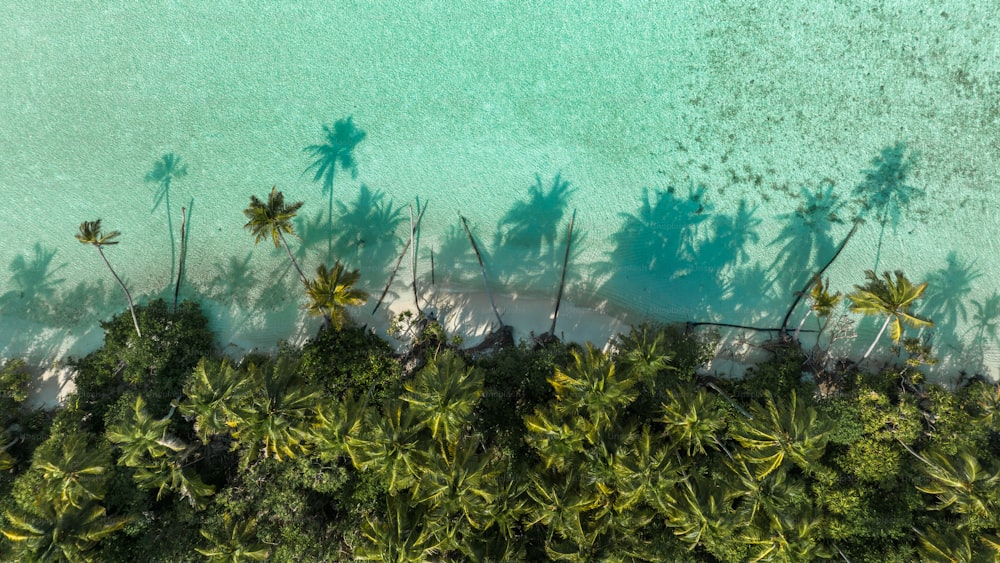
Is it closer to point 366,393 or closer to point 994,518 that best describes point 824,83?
point 994,518

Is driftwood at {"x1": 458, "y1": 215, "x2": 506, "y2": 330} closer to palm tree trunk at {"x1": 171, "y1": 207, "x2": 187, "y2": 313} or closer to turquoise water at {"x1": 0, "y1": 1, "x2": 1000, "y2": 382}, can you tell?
turquoise water at {"x1": 0, "y1": 1, "x2": 1000, "y2": 382}

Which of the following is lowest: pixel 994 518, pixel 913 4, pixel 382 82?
pixel 994 518

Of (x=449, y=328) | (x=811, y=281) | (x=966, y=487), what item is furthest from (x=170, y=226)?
(x=966, y=487)

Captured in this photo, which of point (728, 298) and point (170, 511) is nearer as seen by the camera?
point (170, 511)

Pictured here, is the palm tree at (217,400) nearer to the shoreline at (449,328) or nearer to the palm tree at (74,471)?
the palm tree at (74,471)

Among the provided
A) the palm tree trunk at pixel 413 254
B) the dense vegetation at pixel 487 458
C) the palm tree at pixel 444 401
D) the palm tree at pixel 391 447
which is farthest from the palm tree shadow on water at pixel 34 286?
the palm tree at pixel 444 401

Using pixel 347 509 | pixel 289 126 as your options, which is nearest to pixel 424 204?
pixel 289 126
